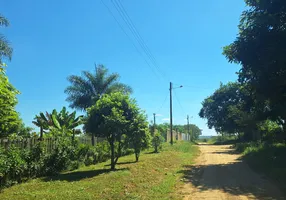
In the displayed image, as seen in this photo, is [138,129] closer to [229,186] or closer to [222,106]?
[229,186]

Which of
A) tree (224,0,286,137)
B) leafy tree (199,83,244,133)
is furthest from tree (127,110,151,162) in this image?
leafy tree (199,83,244,133)

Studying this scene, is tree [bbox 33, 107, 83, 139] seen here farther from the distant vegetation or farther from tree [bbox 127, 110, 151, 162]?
tree [bbox 127, 110, 151, 162]

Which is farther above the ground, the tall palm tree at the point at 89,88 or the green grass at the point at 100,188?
the tall palm tree at the point at 89,88

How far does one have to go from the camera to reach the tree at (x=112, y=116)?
45.0ft

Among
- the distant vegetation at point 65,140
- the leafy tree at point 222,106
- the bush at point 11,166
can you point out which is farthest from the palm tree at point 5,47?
the leafy tree at point 222,106

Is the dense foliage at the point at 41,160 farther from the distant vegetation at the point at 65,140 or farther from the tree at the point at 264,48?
the tree at the point at 264,48

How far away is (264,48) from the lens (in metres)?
15.4

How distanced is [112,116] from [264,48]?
8681 mm

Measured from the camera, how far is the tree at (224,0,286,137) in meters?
14.8

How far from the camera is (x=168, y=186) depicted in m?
10.4

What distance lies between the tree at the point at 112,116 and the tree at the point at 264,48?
7.07 metres

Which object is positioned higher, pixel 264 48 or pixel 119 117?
pixel 264 48

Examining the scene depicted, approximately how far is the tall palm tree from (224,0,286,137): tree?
20.0 metres

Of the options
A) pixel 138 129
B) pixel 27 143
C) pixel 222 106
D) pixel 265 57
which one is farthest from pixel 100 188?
pixel 222 106
